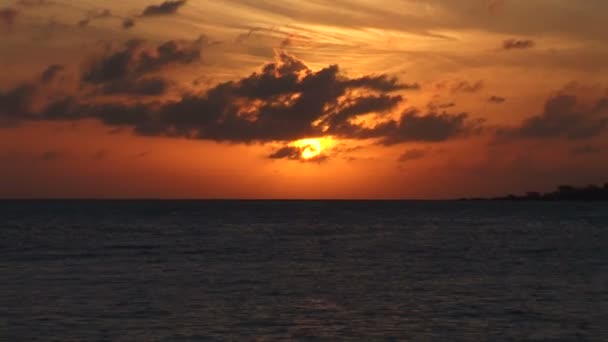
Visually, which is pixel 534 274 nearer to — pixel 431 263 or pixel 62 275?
pixel 431 263

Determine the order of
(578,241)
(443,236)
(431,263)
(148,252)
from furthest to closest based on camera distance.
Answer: (443,236) < (578,241) < (148,252) < (431,263)

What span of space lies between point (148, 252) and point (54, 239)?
22224 millimetres

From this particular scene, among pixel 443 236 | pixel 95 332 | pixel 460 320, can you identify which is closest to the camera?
pixel 95 332

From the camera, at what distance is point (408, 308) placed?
117ft

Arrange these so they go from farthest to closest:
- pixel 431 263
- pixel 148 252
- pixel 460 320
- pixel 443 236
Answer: pixel 443 236 < pixel 148 252 < pixel 431 263 < pixel 460 320

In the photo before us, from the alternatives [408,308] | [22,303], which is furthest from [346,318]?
[22,303]

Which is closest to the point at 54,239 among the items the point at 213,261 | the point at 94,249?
the point at 94,249

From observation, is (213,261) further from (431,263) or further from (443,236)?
(443,236)

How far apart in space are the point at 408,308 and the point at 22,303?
624 inches

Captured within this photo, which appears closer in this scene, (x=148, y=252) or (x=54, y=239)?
(x=148, y=252)

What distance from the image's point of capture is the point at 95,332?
2986cm

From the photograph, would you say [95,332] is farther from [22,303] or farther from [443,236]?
[443,236]

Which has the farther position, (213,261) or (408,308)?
(213,261)

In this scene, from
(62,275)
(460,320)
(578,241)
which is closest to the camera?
(460,320)
